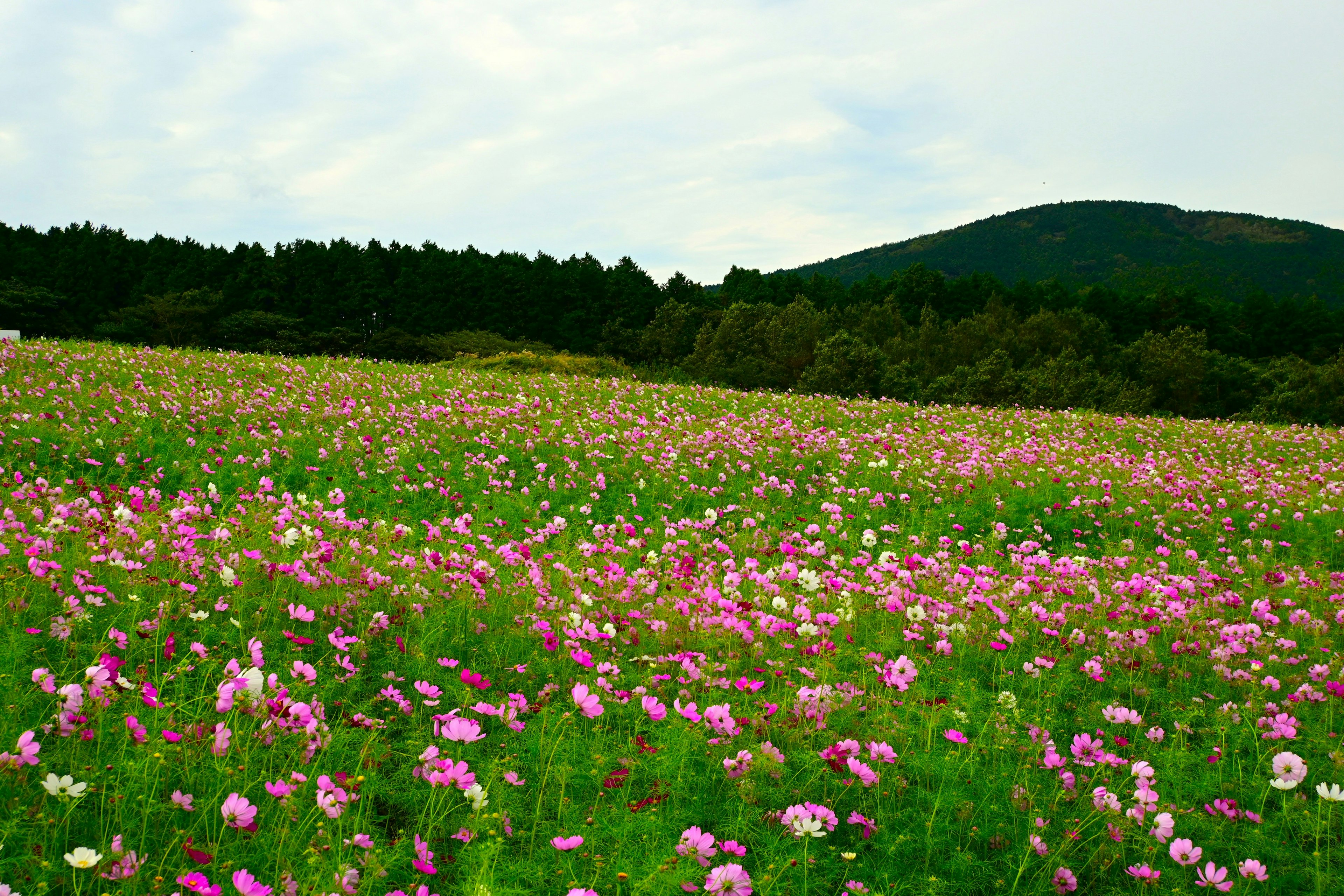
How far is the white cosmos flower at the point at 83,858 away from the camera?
1.88 meters

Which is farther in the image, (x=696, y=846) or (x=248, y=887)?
(x=696, y=846)

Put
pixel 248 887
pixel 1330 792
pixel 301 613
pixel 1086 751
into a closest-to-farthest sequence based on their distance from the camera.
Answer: pixel 248 887 < pixel 1330 792 < pixel 1086 751 < pixel 301 613

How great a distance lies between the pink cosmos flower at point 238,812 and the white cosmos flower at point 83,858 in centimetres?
35

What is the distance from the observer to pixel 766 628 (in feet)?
14.5

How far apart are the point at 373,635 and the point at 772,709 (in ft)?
7.00

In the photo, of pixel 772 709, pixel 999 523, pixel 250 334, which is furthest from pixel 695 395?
pixel 250 334

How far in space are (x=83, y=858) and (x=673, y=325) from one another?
4627cm

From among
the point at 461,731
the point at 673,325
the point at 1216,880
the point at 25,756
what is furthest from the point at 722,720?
the point at 673,325

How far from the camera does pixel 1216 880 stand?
2.38 meters

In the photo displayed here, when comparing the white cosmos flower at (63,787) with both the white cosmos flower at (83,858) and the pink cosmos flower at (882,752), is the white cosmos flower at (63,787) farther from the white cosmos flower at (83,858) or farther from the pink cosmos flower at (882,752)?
the pink cosmos flower at (882,752)

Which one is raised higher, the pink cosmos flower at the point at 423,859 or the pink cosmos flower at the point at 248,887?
the pink cosmos flower at the point at 248,887

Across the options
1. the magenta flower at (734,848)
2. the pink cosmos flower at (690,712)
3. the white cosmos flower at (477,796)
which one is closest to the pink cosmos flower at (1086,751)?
the pink cosmos flower at (690,712)

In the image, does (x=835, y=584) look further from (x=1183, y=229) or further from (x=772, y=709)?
(x=1183, y=229)

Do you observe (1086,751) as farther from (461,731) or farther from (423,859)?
(423,859)
